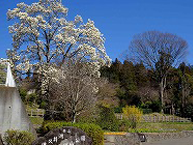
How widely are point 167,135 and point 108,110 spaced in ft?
21.9

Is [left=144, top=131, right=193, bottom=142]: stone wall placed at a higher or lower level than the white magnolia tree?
lower

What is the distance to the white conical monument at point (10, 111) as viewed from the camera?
10.6m

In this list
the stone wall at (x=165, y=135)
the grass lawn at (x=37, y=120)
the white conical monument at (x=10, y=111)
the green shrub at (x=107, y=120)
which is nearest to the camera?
the white conical monument at (x=10, y=111)

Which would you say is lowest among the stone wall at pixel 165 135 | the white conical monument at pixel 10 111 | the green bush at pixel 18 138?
the stone wall at pixel 165 135

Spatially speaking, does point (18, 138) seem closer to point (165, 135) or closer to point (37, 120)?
point (37, 120)

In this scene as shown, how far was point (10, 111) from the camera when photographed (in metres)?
10.7

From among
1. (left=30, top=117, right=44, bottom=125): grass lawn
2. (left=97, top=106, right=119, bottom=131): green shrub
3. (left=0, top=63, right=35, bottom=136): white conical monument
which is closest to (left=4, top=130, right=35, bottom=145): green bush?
(left=0, top=63, right=35, bottom=136): white conical monument

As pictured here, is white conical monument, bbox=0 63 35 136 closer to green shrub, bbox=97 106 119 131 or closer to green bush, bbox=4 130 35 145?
green bush, bbox=4 130 35 145

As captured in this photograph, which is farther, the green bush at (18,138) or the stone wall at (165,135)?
the stone wall at (165,135)

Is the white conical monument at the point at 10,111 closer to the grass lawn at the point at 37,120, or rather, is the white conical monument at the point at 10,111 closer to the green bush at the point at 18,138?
the green bush at the point at 18,138

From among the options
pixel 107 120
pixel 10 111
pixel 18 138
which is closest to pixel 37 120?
pixel 107 120

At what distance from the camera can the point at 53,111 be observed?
1712 cm

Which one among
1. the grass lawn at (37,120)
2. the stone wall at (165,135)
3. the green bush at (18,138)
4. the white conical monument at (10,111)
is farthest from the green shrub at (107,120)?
the green bush at (18,138)

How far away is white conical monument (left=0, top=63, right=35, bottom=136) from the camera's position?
10578mm
